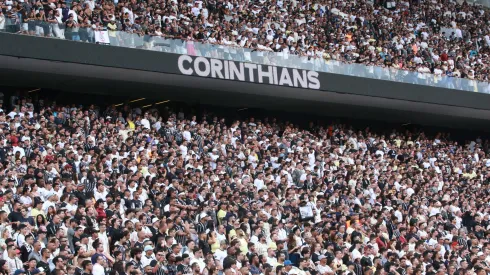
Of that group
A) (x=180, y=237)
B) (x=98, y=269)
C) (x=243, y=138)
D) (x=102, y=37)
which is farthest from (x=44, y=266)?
(x=243, y=138)

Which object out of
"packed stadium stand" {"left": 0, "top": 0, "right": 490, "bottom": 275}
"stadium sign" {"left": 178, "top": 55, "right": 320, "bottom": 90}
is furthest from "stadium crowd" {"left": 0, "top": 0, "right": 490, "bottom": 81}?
"stadium sign" {"left": 178, "top": 55, "right": 320, "bottom": 90}

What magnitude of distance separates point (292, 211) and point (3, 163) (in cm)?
560

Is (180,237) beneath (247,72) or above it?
beneath

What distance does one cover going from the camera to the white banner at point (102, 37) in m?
22.8

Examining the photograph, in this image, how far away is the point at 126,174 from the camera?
1848cm

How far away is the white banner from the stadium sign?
79.8 inches

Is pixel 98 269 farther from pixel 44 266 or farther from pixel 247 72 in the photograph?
pixel 247 72

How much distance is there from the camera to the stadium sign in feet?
80.0

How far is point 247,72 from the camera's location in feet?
82.4

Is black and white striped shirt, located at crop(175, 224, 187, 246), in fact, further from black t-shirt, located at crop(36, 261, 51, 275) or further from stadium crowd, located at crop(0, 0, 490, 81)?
stadium crowd, located at crop(0, 0, 490, 81)

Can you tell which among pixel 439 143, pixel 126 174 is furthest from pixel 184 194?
pixel 439 143

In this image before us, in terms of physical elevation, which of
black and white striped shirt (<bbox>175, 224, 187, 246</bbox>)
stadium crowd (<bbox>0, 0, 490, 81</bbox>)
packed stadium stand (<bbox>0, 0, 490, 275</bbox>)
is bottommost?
black and white striped shirt (<bbox>175, 224, 187, 246</bbox>)

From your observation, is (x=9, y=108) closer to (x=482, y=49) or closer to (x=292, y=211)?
(x=292, y=211)

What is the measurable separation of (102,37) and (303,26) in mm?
6621
